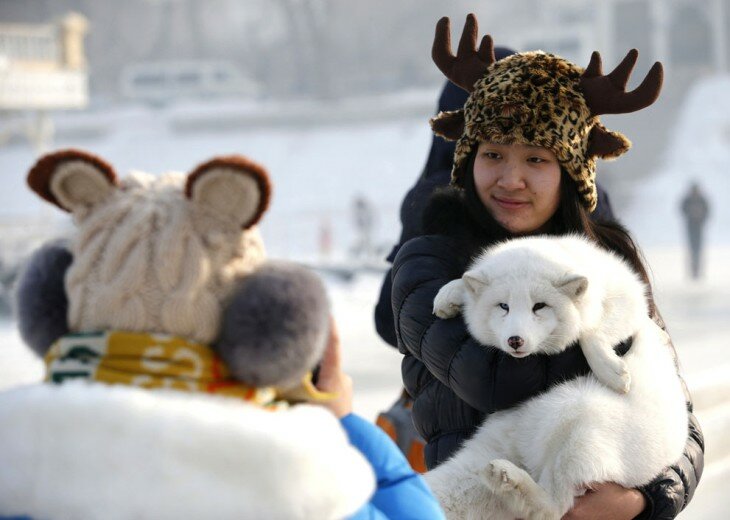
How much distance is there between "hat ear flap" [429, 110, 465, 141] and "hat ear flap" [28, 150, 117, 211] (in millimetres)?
999

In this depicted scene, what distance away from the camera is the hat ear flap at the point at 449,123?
227cm

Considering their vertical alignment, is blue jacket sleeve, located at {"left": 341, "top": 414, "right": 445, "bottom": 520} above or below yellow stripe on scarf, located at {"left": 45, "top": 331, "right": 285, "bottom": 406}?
below

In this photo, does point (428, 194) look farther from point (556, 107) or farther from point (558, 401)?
point (558, 401)

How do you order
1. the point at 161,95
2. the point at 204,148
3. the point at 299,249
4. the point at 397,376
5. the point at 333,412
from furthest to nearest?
the point at 161,95, the point at 204,148, the point at 299,249, the point at 397,376, the point at 333,412

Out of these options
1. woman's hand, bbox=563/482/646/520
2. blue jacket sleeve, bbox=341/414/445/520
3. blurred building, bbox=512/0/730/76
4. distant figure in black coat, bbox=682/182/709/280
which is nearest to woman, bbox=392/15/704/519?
woman's hand, bbox=563/482/646/520

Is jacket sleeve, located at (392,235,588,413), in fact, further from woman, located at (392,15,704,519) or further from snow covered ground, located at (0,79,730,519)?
snow covered ground, located at (0,79,730,519)

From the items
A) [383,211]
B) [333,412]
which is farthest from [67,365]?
[383,211]

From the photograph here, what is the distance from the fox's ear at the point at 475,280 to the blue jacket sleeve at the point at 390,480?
428mm

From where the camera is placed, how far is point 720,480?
4.84 m

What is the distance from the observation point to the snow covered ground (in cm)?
768

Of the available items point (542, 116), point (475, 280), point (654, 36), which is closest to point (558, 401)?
point (475, 280)

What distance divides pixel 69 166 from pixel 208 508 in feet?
1.43

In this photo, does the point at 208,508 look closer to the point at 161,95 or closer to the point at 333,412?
the point at 333,412

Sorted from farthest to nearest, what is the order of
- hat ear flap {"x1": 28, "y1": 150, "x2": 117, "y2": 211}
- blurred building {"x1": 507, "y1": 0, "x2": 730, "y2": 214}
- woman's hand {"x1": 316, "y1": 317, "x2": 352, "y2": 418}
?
blurred building {"x1": 507, "y1": 0, "x2": 730, "y2": 214} → woman's hand {"x1": 316, "y1": 317, "x2": 352, "y2": 418} → hat ear flap {"x1": 28, "y1": 150, "x2": 117, "y2": 211}
